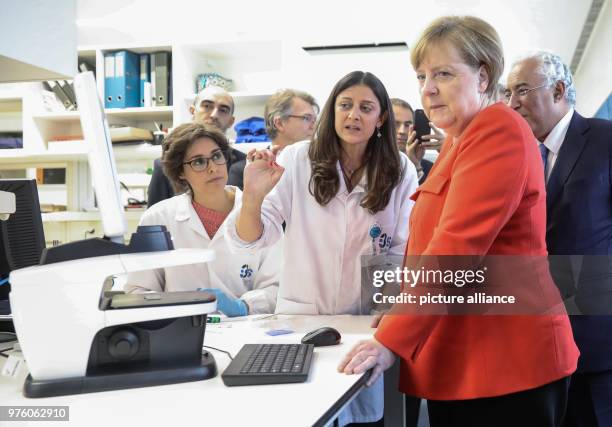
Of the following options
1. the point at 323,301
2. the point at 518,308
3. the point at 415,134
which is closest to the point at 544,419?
the point at 518,308

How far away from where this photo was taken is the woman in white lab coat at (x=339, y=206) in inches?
71.7

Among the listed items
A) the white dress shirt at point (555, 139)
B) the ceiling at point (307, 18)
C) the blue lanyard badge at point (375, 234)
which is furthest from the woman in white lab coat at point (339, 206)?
the ceiling at point (307, 18)

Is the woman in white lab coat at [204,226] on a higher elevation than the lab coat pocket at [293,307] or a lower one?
higher

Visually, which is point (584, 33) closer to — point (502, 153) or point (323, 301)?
point (323, 301)

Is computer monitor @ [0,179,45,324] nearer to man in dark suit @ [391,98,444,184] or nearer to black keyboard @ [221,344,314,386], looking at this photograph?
black keyboard @ [221,344,314,386]

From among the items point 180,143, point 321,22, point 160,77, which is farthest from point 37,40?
point 321,22

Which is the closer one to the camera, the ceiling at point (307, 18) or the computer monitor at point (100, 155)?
the computer monitor at point (100, 155)

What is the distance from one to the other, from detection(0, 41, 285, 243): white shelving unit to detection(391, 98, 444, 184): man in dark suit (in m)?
1.04

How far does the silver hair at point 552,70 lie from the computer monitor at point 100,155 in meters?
1.36

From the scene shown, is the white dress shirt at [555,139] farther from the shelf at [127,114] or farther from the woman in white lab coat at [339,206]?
the shelf at [127,114]

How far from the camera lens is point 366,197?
1817 mm

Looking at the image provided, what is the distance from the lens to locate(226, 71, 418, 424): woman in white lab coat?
182 cm

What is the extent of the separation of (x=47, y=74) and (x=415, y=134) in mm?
1635

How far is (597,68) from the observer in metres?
5.91
